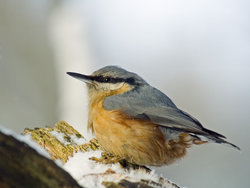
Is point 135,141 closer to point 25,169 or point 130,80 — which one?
point 130,80

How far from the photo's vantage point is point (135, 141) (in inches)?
142

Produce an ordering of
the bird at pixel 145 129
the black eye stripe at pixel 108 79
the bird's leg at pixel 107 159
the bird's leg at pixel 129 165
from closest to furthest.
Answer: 1. the bird's leg at pixel 107 159
2. the bird's leg at pixel 129 165
3. the bird at pixel 145 129
4. the black eye stripe at pixel 108 79

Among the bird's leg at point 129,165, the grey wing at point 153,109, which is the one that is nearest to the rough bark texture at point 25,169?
the bird's leg at point 129,165

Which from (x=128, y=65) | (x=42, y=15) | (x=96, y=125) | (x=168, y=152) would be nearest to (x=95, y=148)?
(x=96, y=125)

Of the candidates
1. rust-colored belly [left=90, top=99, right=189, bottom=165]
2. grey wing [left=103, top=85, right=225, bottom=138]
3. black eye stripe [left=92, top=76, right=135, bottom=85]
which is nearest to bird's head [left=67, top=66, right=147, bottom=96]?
black eye stripe [left=92, top=76, right=135, bottom=85]

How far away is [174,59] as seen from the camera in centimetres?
940

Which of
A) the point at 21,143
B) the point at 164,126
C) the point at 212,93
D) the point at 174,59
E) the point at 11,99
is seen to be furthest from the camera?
the point at 174,59

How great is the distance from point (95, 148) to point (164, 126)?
29.4 inches

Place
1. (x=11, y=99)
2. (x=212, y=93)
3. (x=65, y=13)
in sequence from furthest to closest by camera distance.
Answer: (x=65, y=13) → (x=212, y=93) → (x=11, y=99)

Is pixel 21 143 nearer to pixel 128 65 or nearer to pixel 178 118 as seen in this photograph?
pixel 178 118

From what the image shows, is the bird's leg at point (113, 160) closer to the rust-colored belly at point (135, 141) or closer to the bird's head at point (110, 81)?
the rust-colored belly at point (135, 141)

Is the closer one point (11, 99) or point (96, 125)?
point (96, 125)

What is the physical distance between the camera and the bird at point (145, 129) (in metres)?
3.60

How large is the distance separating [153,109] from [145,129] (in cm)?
27
